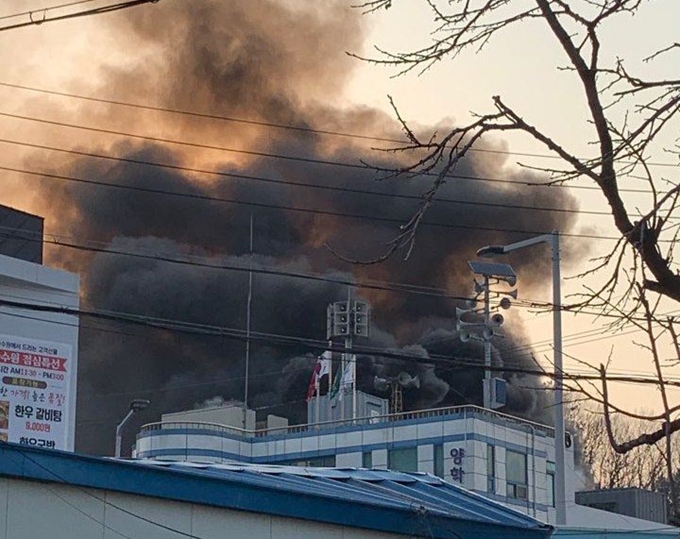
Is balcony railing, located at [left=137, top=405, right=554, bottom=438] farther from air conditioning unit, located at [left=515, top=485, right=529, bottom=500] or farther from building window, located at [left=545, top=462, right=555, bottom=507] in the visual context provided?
air conditioning unit, located at [left=515, top=485, right=529, bottom=500]

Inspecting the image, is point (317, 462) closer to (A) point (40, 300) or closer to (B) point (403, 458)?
(B) point (403, 458)

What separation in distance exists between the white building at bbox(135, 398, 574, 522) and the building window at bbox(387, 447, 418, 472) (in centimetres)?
4

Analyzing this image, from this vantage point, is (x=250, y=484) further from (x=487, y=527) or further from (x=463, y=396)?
(x=463, y=396)

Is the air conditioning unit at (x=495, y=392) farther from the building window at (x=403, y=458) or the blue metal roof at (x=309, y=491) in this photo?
the blue metal roof at (x=309, y=491)

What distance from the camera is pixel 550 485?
191 feet

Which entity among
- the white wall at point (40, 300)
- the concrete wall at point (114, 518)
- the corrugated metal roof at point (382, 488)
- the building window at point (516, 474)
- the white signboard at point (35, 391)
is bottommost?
the concrete wall at point (114, 518)

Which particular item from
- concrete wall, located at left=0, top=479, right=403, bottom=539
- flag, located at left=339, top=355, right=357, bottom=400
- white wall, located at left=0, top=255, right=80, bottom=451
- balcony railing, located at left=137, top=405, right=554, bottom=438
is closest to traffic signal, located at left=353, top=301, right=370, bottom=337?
flag, located at left=339, top=355, right=357, bottom=400

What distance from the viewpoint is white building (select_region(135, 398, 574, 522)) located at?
55375mm

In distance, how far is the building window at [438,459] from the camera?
55.7 metres

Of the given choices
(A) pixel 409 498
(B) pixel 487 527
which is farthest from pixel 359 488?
(B) pixel 487 527

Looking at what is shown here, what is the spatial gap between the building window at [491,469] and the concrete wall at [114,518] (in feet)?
129

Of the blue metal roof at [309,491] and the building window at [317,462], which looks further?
the building window at [317,462]

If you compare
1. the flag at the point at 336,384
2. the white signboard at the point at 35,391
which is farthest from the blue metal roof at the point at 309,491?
the flag at the point at 336,384

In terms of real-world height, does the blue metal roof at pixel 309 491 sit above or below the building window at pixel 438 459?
below
